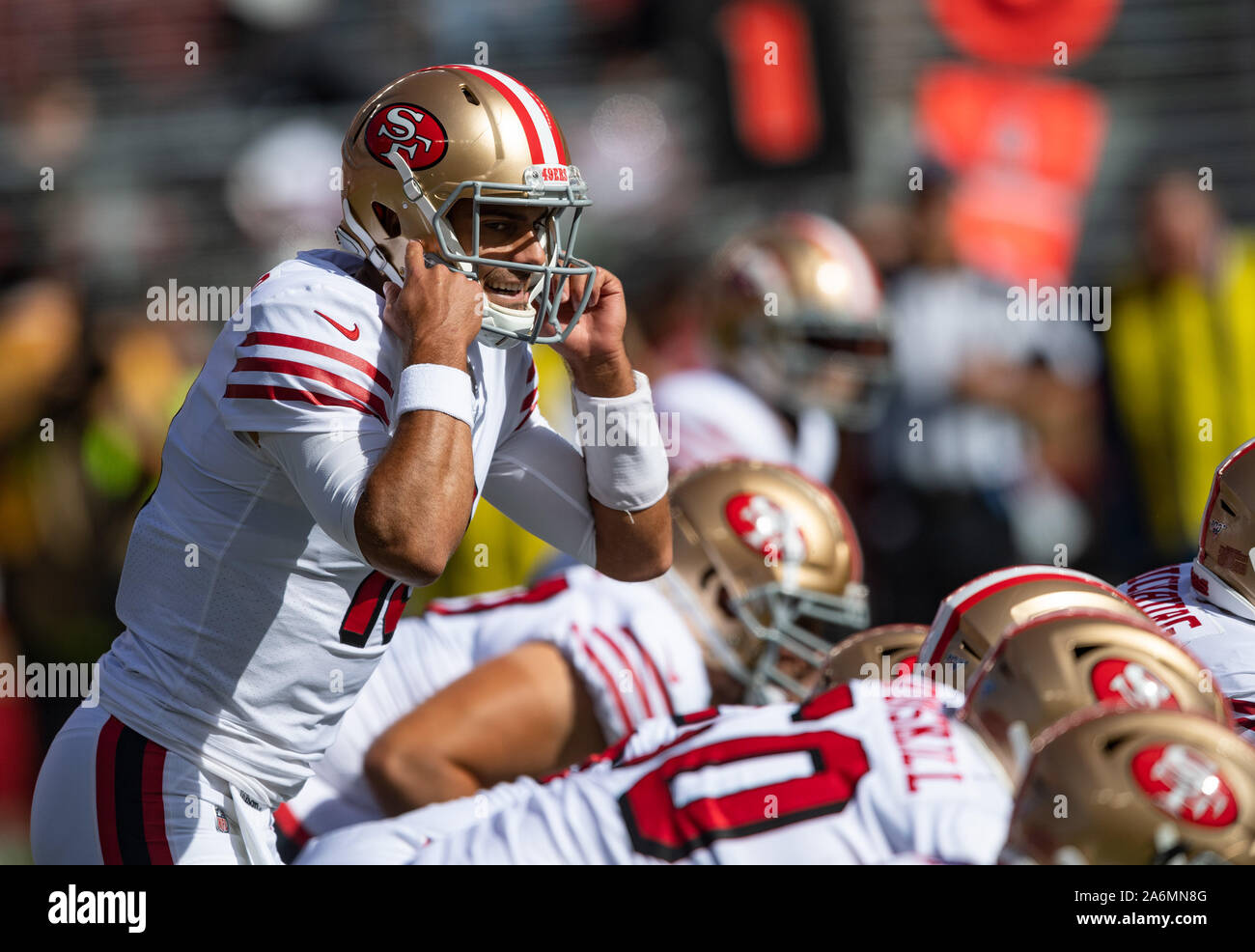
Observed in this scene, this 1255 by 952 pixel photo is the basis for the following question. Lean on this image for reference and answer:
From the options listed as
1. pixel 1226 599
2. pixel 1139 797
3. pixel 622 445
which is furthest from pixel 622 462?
pixel 1226 599

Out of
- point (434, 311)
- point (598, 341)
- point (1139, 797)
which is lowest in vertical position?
point (1139, 797)

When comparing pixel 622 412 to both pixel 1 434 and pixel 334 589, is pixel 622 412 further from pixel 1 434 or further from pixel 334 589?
pixel 1 434

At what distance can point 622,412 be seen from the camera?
255 cm

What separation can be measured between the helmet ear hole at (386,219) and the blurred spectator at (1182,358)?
173 inches

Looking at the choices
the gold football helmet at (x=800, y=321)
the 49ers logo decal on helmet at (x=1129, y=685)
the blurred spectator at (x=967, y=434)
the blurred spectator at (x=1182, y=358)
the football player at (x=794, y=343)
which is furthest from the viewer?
the blurred spectator at (x=967, y=434)

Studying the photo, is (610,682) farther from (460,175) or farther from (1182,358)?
(1182,358)

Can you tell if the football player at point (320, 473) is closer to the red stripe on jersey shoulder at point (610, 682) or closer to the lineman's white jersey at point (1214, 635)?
the red stripe on jersey shoulder at point (610, 682)

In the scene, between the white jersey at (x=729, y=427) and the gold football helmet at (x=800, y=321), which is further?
the gold football helmet at (x=800, y=321)

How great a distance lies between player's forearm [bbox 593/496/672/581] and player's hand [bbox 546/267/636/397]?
21 centimetres

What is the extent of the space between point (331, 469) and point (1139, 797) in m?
1.16

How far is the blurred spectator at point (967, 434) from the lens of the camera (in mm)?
6742

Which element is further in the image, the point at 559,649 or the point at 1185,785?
the point at 559,649

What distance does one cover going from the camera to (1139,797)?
2.01 meters

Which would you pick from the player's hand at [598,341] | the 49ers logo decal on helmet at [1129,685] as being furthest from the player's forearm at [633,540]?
the 49ers logo decal on helmet at [1129,685]
